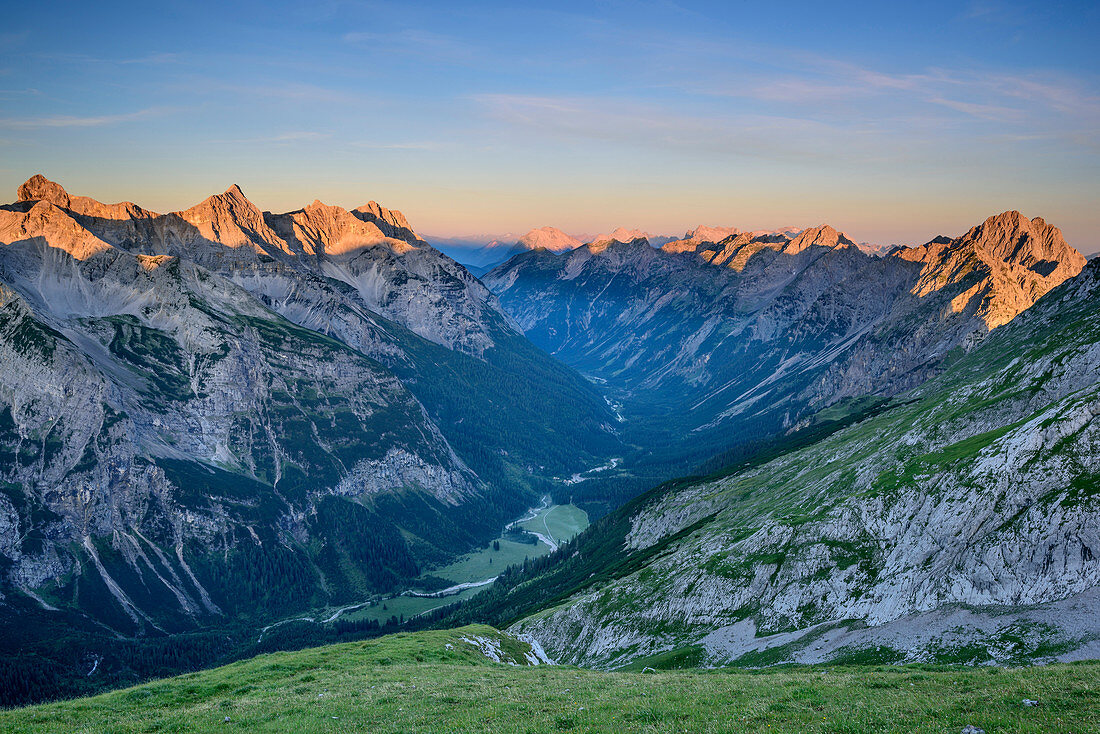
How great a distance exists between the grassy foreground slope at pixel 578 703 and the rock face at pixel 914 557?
23.8 metres

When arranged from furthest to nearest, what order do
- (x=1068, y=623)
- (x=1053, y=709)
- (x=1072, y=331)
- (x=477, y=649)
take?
(x=1072, y=331) → (x=477, y=649) → (x=1068, y=623) → (x=1053, y=709)

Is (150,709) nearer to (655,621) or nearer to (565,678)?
(565,678)

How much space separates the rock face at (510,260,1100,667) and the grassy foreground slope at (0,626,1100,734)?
2376 cm

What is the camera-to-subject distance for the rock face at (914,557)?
225 feet

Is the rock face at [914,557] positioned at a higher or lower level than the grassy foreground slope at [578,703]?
lower

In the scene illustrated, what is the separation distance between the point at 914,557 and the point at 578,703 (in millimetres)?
65274

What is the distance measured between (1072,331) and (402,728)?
512 ft

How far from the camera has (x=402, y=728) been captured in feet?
117

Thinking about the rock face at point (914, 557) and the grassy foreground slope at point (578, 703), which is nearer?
the grassy foreground slope at point (578, 703)

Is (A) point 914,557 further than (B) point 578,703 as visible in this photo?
Yes

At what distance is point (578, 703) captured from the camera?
1570 inches

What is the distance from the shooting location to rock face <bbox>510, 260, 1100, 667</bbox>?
6862 centimetres

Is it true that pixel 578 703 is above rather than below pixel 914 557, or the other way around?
above

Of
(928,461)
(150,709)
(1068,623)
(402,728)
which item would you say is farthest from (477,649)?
(928,461)
